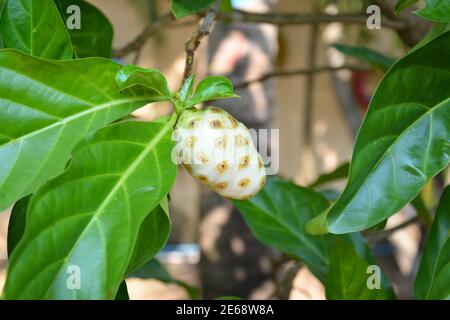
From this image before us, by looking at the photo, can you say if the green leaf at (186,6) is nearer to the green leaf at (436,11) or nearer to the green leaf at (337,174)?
the green leaf at (436,11)

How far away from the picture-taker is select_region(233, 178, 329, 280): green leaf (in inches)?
36.1

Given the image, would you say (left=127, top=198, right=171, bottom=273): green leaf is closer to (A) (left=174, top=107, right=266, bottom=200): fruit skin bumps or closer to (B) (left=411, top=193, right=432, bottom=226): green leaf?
(A) (left=174, top=107, right=266, bottom=200): fruit skin bumps

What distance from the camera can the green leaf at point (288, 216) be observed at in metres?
0.92

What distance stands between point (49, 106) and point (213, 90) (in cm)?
15

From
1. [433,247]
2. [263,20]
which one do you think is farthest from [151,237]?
[263,20]

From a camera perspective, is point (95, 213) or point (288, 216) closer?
point (95, 213)

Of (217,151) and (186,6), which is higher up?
(186,6)

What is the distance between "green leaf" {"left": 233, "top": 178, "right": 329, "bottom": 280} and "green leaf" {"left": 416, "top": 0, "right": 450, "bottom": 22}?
398 mm

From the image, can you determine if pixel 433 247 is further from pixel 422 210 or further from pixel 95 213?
pixel 95 213

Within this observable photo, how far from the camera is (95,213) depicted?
0.53 metres

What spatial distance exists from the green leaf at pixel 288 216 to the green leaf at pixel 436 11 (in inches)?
15.7

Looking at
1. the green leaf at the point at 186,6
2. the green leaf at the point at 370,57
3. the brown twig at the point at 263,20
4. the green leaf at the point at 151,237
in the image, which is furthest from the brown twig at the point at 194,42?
the green leaf at the point at 370,57
